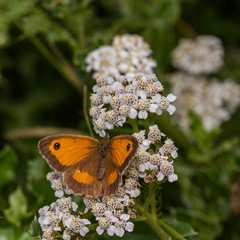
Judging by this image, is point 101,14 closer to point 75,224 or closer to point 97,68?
point 97,68

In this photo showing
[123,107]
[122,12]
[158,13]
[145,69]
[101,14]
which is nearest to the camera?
[123,107]

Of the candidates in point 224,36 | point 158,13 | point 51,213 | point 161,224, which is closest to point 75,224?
point 51,213

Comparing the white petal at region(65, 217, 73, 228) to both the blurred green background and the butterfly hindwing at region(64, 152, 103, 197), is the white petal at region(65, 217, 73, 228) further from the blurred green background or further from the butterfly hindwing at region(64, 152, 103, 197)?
the blurred green background

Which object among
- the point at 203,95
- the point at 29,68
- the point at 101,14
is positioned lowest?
the point at 203,95

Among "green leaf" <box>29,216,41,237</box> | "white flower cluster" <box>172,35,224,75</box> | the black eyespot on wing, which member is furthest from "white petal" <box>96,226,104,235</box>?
"white flower cluster" <box>172,35,224,75</box>

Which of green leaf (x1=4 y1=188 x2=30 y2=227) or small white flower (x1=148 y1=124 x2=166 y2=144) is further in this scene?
small white flower (x1=148 y1=124 x2=166 y2=144)

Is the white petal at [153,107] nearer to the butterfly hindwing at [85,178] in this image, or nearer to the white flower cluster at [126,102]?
the white flower cluster at [126,102]
